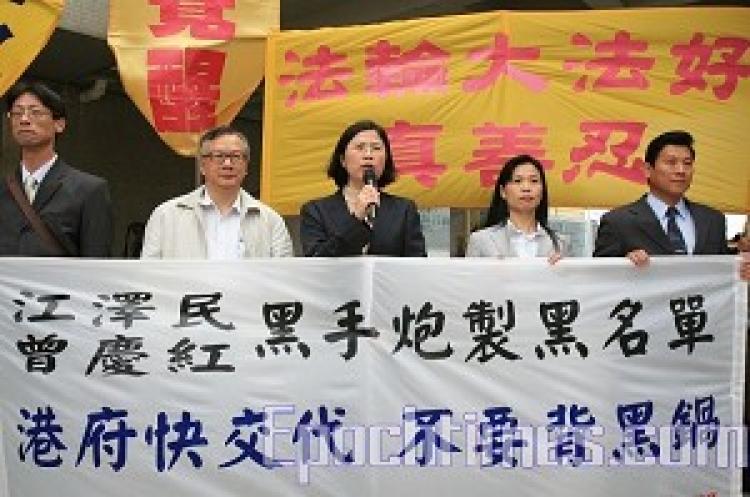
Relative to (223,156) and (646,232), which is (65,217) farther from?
(646,232)

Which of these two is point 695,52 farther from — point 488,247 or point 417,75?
point 488,247

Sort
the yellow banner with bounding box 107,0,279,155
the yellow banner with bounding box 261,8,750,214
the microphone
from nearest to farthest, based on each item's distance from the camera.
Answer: the microphone < the yellow banner with bounding box 261,8,750,214 < the yellow banner with bounding box 107,0,279,155

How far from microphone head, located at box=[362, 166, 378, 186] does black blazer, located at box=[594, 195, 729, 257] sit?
0.98m

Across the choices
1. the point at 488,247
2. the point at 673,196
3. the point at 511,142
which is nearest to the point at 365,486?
the point at 488,247

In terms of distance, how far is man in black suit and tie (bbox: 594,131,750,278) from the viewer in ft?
10.6

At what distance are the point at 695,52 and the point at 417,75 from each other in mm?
1454

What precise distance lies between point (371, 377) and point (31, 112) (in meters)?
1.78

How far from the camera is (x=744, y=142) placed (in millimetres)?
4094

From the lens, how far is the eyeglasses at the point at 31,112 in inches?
128

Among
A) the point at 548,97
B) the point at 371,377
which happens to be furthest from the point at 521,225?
the point at 548,97

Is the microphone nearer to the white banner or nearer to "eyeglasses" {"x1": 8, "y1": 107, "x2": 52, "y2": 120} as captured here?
the white banner

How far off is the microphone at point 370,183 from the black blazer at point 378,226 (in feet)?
0.20

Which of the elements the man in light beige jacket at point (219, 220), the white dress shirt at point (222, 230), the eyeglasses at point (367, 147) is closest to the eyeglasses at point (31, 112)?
the man in light beige jacket at point (219, 220)

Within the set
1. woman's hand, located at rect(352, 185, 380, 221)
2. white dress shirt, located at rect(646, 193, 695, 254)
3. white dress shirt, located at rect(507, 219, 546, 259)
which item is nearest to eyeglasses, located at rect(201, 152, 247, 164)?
woman's hand, located at rect(352, 185, 380, 221)
